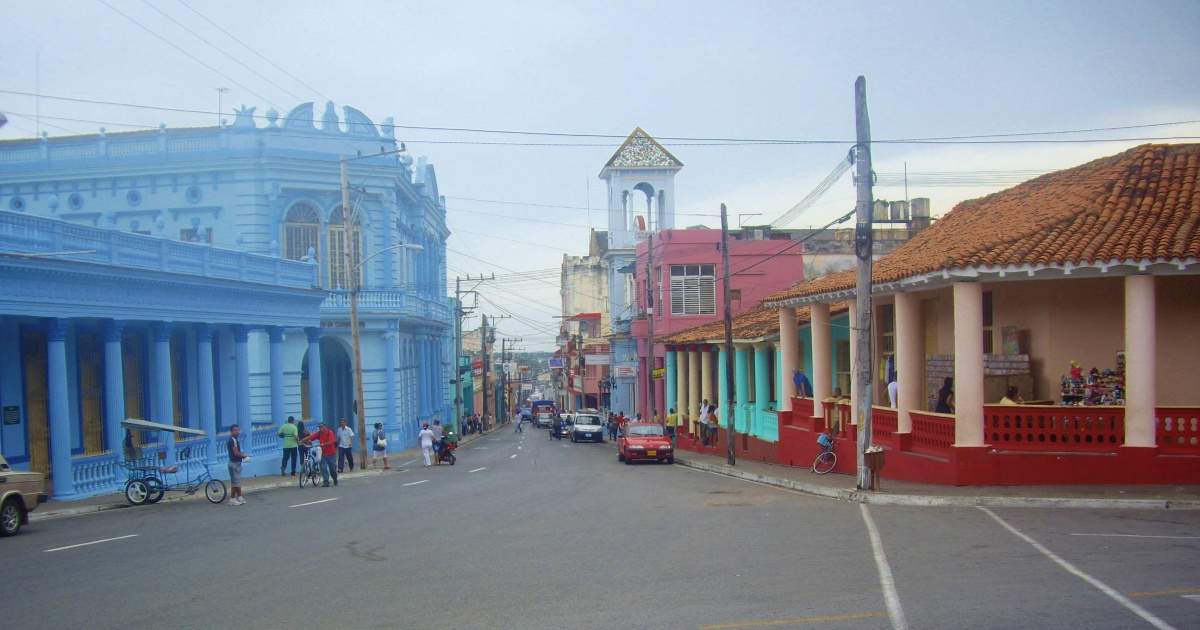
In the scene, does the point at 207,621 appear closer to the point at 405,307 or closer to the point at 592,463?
the point at 592,463

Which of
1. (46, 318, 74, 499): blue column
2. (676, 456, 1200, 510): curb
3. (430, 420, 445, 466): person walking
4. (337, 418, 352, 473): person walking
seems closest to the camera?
(676, 456, 1200, 510): curb

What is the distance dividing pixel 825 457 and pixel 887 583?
44.7 ft

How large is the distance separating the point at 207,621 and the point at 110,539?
683 centimetres

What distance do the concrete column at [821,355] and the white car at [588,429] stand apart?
2991cm

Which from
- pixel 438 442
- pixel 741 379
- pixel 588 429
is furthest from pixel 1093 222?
pixel 588 429

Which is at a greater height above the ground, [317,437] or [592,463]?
[317,437]

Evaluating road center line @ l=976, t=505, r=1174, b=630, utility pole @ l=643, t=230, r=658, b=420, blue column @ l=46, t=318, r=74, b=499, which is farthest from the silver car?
utility pole @ l=643, t=230, r=658, b=420

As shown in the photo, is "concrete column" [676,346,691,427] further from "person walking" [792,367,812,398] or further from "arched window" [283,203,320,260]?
"arched window" [283,203,320,260]

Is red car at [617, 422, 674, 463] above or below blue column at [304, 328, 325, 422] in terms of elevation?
below

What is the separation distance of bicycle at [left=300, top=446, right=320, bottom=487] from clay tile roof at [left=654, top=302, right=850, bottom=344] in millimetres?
13857

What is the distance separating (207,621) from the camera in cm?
881

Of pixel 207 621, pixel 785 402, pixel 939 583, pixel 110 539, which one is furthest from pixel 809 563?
pixel 785 402

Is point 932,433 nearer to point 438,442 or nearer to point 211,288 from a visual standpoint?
point 211,288

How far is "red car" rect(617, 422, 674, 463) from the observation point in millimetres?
31016
